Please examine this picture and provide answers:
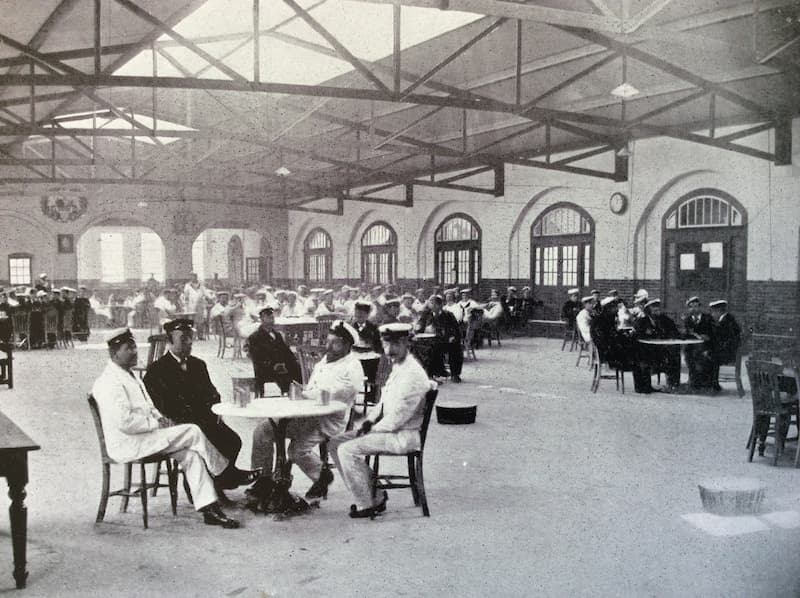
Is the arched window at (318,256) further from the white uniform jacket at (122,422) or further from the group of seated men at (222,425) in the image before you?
the white uniform jacket at (122,422)

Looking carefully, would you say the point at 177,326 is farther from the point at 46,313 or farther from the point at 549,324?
the point at 549,324

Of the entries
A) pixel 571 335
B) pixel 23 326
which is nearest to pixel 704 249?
pixel 571 335

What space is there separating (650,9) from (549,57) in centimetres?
536

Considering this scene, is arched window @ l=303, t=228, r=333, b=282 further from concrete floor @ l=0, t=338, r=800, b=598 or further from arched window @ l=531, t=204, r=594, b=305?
concrete floor @ l=0, t=338, r=800, b=598

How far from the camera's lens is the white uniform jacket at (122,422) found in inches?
167

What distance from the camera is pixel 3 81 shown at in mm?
8062

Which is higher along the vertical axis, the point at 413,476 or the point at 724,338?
the point at 724,338

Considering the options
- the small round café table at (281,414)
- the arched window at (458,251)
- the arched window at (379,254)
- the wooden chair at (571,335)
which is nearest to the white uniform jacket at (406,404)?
the small round café table at (281,414)

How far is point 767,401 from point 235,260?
2451cm

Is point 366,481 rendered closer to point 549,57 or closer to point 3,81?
point 3,81

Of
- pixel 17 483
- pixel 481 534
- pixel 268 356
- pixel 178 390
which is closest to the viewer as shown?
pixel 17 483

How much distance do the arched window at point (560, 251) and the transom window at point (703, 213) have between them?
1966mm

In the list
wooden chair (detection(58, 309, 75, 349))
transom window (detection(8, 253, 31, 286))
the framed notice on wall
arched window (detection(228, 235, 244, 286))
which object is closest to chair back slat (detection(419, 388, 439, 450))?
wooden chair (detection(58, 309, 75, 349))

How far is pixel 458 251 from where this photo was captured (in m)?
18.1
